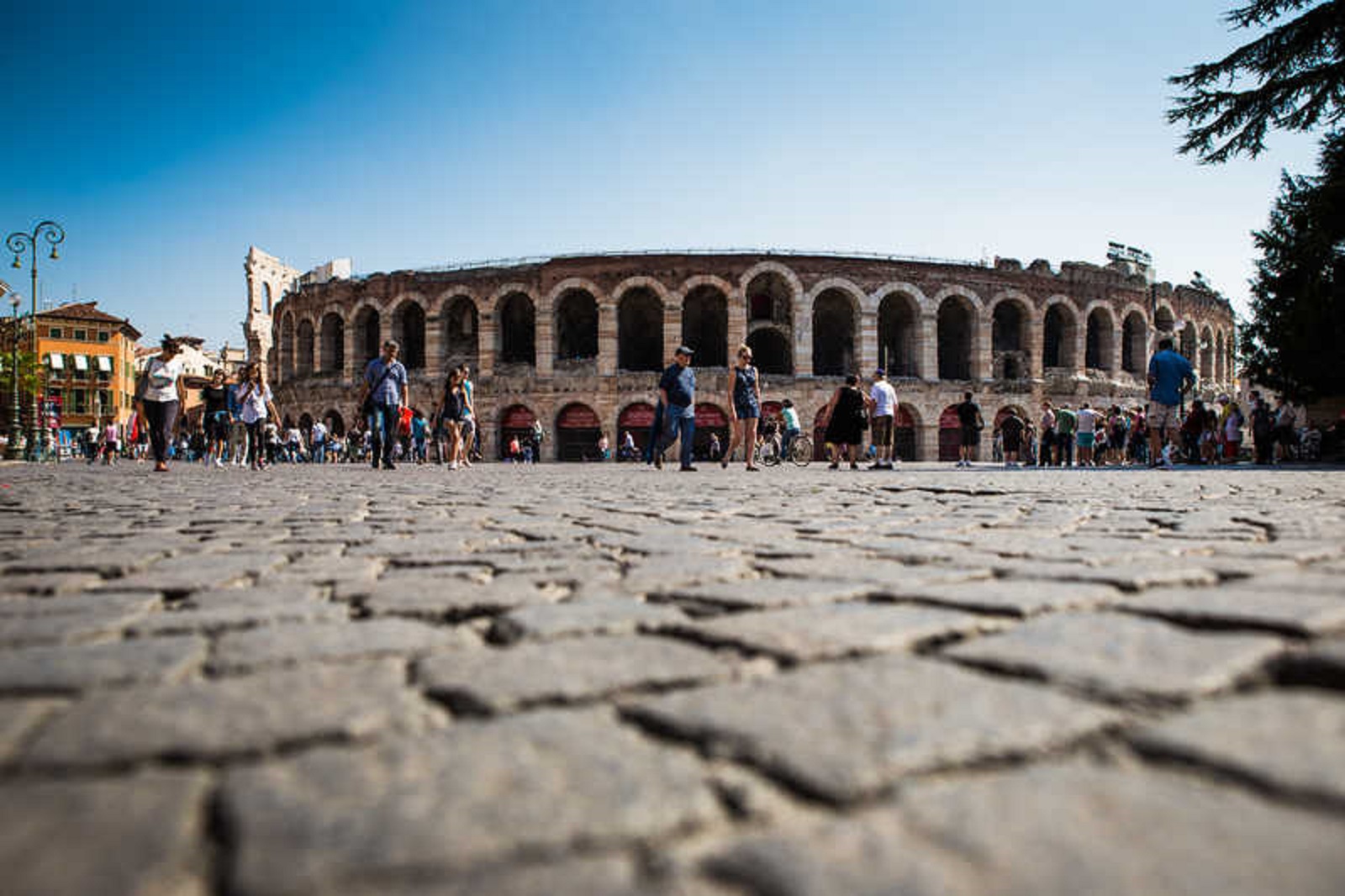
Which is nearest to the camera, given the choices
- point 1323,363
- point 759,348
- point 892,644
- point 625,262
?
point 892,644

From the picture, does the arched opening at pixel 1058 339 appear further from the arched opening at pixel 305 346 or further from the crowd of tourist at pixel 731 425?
the arched opening at pixel 305 346

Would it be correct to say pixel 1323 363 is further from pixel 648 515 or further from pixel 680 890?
pixel 680 890

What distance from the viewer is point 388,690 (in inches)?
53.3

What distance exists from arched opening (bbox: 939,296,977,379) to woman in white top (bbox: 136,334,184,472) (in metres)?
30.2

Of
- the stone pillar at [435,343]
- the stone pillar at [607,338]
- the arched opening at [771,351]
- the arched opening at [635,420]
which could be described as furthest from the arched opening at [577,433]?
the arched opening at [771,351]

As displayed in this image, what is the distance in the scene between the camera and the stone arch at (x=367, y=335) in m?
35.0

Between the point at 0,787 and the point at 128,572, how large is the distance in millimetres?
2041

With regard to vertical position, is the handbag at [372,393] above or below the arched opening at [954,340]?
below

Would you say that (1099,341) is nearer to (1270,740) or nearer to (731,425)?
(731,425)

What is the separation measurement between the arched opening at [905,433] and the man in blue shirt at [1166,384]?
1897 centimetres

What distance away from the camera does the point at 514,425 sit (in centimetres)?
3231

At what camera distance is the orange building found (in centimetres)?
6188

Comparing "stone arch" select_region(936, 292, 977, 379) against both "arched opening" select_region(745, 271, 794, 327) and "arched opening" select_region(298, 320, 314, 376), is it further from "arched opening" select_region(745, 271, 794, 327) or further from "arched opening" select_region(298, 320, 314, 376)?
"arched opening" select_region(298, 320, 314, 376)

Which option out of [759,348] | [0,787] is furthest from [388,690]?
[759,348]
